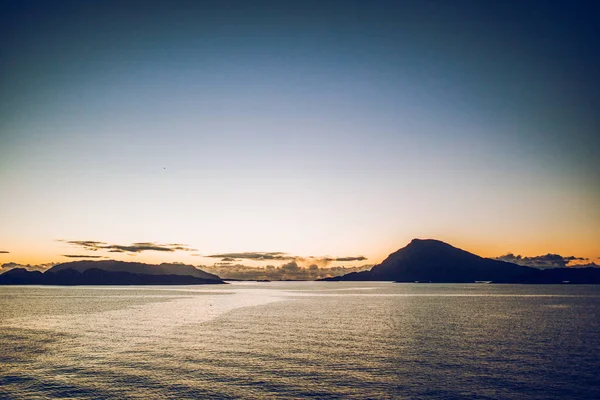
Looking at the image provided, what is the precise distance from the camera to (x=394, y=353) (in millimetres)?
51656

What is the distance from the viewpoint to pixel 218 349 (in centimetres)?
5444

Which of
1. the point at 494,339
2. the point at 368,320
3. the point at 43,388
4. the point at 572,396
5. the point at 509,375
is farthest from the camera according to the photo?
the point at 368,320

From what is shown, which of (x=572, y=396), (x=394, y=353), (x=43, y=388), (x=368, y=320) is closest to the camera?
(x=572, y=396)

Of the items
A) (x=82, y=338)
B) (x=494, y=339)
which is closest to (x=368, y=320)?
(x=494, y=339)

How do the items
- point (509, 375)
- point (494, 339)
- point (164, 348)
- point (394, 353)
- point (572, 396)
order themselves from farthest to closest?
point (494, 339) < point (164, 348) < point (394, 353) < point (509, 375) < point (572, 396)

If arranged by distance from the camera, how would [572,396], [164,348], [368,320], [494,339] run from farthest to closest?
[368,320] → [494,339] → [164,348] → [572,396]

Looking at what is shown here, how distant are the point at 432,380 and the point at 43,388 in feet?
119

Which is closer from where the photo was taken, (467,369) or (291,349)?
(467,369)

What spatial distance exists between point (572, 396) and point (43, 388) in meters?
46.6

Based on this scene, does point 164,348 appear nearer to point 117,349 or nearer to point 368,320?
point 117,349

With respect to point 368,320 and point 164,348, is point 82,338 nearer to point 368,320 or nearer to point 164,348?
point 164,348

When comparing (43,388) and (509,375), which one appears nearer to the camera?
(43,388)

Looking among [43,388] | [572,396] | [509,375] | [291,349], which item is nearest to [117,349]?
[43,388]

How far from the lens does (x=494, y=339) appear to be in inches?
2473
